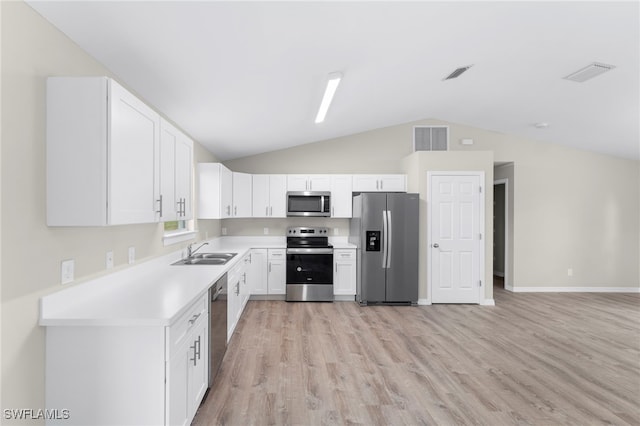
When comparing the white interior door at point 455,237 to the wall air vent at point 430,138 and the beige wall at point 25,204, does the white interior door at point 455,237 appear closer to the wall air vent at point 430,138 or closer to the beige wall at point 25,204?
the wall air vent at point 430,138

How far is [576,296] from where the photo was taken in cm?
584

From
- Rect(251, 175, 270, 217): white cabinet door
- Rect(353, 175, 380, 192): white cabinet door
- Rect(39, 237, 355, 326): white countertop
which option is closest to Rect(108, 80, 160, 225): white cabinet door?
→ Rect(39, 237, 355, 326): white countertop

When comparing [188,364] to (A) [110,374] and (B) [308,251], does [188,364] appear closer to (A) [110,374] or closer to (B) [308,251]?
(A) [110,374]

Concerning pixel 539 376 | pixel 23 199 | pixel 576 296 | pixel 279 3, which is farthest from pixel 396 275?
pixel 23 199

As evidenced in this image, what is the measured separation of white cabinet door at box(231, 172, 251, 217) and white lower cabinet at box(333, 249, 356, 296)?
166cm

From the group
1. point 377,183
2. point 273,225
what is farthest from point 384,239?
point 273,225

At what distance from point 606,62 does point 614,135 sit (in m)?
2.68

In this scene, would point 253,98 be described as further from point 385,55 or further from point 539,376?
point 539,376

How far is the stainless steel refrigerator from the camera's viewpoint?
5094mm

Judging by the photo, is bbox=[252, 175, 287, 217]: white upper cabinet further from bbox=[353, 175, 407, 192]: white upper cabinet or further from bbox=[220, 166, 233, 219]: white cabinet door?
bbox=[353, 175, 407, 192]: white upper cabinet

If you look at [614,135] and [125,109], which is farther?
[614,135]

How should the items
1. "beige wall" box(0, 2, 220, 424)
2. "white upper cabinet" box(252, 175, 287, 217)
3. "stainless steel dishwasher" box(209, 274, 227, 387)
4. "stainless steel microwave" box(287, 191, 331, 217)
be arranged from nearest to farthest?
1. "beige wall" box(0, 2, 220, 424)
2. "stainless steel dishwasher" box(209, 274, 227, 387)
3. "stainless steel microwave" box(287, 191, 331, 217)
4. "white upper cabinet" box(252, 175, 287, 217)

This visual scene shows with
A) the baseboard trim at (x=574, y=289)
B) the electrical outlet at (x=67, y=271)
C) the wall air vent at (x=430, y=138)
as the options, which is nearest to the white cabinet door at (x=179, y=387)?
the electrical outlet at (x=67, y=271)

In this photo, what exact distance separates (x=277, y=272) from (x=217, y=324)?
262cm
